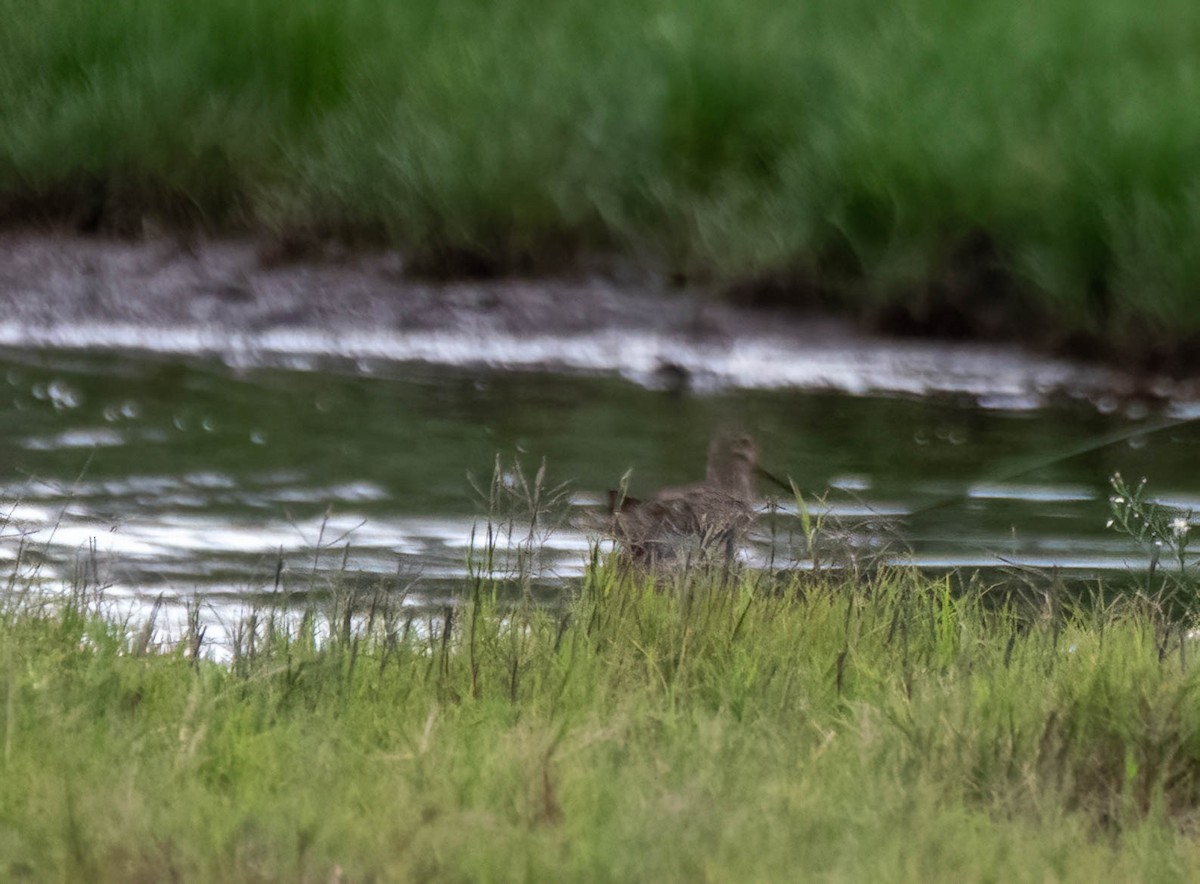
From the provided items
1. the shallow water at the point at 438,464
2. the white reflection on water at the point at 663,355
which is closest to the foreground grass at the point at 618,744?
the shallow water at the point at 438,464

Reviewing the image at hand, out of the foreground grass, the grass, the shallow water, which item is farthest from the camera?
the grass

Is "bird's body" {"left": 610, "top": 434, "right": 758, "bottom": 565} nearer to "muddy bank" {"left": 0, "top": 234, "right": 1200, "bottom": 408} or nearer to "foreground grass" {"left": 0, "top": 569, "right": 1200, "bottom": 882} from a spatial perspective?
"foreground grass" {"left": 0, "top": 569, "right": 1200, "bottom": 882}

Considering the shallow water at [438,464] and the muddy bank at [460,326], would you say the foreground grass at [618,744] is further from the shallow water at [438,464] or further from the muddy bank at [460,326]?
the muddy bank at [460,326]

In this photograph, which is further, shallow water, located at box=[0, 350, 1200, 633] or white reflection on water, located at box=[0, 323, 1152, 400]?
white reflection on water, located at box=[0, 323, 1152, 400]

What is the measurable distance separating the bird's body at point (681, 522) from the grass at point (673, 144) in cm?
506

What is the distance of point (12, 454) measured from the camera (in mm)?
7141

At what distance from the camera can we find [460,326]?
404 inches

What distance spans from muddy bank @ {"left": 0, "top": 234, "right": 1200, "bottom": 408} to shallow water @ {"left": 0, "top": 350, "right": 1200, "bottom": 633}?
0.29 meters

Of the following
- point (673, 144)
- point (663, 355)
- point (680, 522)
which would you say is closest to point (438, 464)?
point (680, 522)

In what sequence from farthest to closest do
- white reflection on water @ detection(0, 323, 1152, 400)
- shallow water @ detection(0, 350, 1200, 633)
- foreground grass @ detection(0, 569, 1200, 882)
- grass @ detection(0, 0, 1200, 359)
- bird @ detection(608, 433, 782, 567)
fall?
grass @ detection(0, 0, 1200, 359)
white reflection on water @ detection(0, 323, 1152, 400)
shallow water @ detection(0, 350, 1200, 633)
bird @ detection(608, 433, 782, 567)
foreground grass @ detection(0, 569, 1200, 882)

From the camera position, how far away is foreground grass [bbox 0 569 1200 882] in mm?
3016

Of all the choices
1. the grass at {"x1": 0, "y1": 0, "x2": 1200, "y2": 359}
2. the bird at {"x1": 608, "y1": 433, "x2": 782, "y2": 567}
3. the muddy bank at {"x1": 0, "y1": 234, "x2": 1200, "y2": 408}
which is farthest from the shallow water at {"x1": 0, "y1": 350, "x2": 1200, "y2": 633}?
the grass at {"x1": 0, "y1": 0, "x2": 1200, "y2": 359}

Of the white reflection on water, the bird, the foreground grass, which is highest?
the white reflection on water

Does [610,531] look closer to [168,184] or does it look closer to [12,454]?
[12,454]
